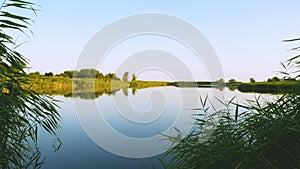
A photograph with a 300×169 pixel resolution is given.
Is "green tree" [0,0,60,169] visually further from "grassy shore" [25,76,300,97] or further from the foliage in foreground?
"grassy shore" [25,76,300,97]

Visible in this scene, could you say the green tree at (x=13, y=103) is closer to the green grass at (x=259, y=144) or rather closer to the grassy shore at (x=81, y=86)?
the green grass at (x=259, y=144)

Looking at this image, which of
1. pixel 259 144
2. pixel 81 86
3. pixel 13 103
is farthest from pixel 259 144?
pixel 81 86

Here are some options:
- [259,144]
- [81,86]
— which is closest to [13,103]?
[259,144]

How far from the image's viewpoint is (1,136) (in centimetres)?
195

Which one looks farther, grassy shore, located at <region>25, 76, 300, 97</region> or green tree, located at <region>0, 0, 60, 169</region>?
grassy shore, located at <region>25, 76, 300, 97</region>

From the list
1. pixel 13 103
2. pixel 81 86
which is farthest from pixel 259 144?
pixel 81 86

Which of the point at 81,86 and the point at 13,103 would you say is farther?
the point at 81,86

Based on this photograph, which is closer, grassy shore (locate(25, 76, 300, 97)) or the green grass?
the green grass

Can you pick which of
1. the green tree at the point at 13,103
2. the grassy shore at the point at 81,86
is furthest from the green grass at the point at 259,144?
the grassy shore at the point at 81,86

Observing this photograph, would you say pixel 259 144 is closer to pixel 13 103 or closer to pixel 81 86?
pixel 13 103

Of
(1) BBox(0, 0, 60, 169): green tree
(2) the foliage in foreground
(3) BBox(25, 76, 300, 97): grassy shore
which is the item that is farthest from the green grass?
(3) BBox(25, 76, 300, 97): grassy shore

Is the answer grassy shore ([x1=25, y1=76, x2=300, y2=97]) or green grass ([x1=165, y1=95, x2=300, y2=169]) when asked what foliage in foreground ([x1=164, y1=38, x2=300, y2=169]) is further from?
grassy shore ([x1=25, y1=76, x2=300, y2=97])

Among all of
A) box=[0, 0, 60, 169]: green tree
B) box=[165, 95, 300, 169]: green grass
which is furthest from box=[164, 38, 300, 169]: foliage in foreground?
box=[0, 0, 60, 169]: green tree

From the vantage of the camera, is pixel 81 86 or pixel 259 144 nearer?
pixel 259 144
